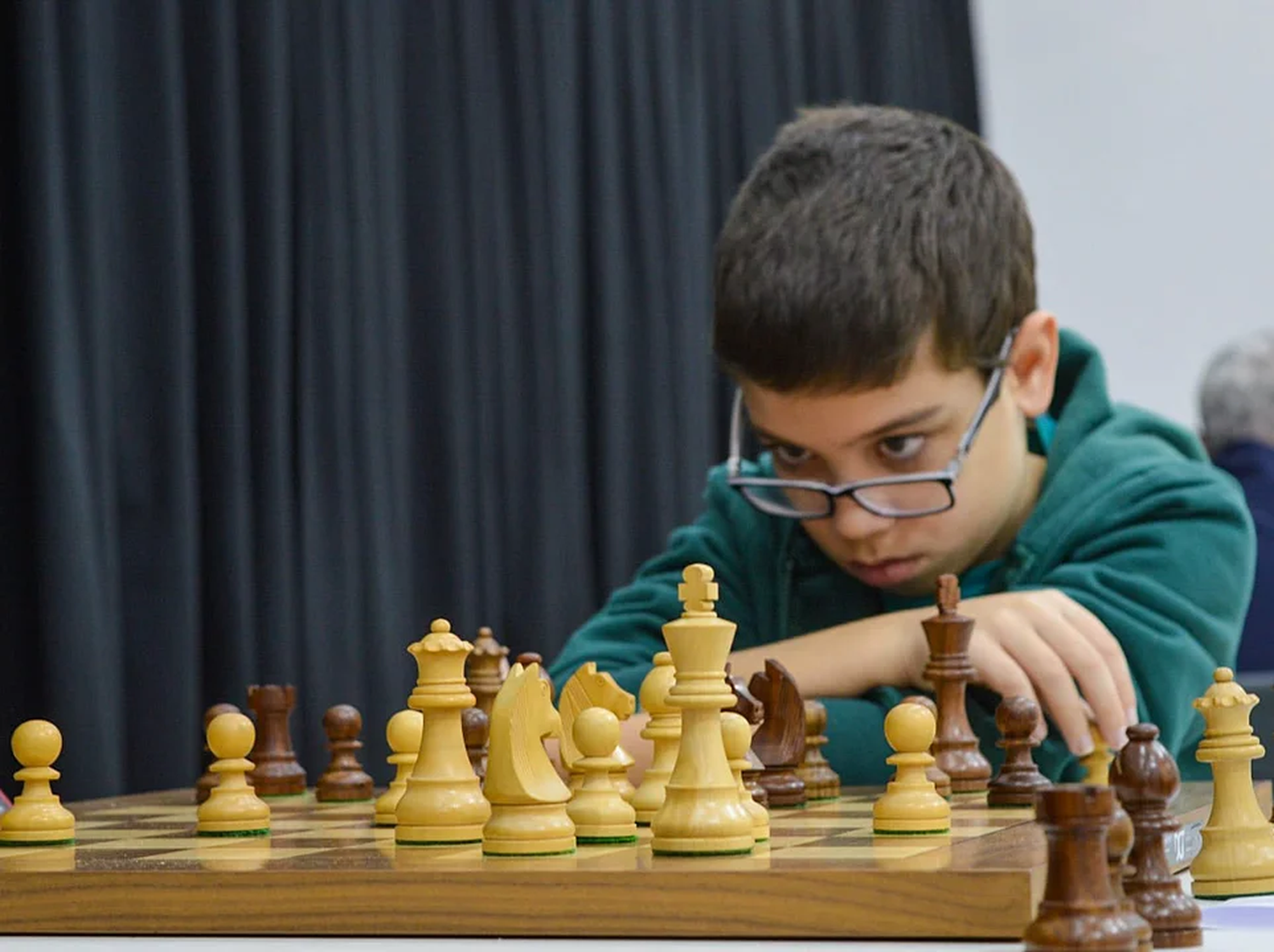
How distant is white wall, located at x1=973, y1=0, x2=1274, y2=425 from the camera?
5066 mm

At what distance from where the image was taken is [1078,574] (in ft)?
6.39

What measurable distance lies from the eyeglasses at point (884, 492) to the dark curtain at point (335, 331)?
0.95 meters

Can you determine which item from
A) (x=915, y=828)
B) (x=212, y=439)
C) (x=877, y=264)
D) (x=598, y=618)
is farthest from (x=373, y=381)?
(x=915, y=828)

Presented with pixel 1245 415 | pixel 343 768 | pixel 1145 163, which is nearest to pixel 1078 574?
pixel 343 768

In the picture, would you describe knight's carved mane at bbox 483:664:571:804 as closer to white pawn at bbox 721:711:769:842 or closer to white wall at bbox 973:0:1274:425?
white pawn at bbox 721:711:769:842

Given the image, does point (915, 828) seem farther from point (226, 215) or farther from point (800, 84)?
point (800, 84)

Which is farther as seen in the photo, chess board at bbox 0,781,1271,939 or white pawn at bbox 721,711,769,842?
white pawn at bbox 721,711,769,842

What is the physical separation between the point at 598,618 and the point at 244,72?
1.25 metres

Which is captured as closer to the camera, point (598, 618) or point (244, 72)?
point (598, 618)

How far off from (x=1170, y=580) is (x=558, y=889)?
1.16 meters

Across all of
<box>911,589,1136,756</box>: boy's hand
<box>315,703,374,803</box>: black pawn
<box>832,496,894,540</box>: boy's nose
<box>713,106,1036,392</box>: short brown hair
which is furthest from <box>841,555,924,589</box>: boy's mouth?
<box>315,703,374,803</box>: black pawn

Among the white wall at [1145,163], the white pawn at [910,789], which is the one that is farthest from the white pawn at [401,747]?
the white wall at [1145,163]

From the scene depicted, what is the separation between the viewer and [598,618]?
89.9 inches

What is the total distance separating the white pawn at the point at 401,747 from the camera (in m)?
1.38
